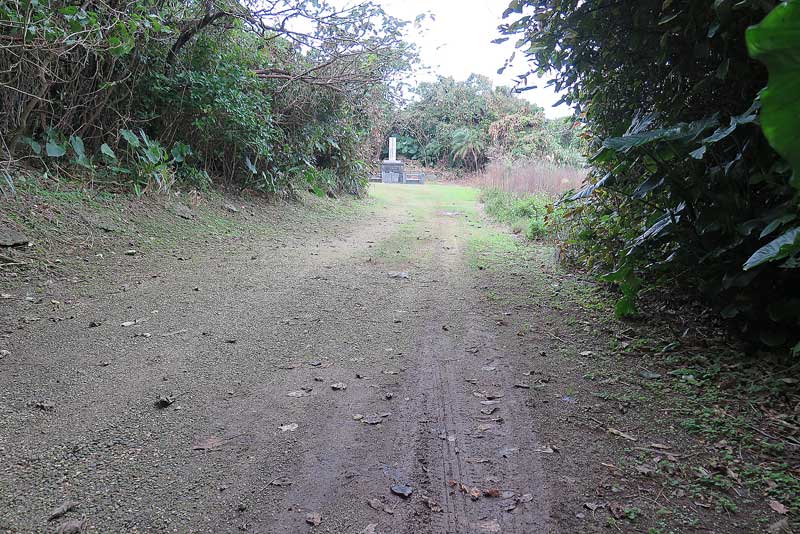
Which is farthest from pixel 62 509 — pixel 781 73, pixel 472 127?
pixel 472 127

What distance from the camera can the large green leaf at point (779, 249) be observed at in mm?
2316

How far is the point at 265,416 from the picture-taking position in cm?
280

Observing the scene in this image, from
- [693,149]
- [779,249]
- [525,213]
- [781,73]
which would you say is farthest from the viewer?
[525,213]

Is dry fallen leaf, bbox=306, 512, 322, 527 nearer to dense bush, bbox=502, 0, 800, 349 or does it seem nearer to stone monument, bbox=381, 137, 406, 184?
dense bush, bbox=502, 0, 800, 349

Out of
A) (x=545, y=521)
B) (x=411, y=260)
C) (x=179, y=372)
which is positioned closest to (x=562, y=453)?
(x=545, y=521)

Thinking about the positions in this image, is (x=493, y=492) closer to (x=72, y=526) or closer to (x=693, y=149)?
(x=72, y=526)

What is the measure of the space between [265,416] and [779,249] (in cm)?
260

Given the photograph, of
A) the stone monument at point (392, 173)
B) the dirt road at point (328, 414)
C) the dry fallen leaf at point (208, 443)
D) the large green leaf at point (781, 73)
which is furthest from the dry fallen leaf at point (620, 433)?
the stone monument at point (392, 173)

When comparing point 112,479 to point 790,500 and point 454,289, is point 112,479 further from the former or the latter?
point 454,289

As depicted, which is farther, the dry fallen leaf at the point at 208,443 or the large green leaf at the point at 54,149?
the large green leaf at the point at 54,149

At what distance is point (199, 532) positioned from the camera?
Result: 6.38 ft

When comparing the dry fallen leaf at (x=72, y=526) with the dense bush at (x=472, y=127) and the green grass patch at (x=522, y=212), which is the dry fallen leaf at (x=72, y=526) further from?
the dense bush at (x=472, y=127)

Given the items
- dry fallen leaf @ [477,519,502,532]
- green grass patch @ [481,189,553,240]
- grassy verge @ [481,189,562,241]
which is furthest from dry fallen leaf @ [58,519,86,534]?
green grass patch @ [481,189,553,240]

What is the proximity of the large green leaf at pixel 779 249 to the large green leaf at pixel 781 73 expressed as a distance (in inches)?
47.1
